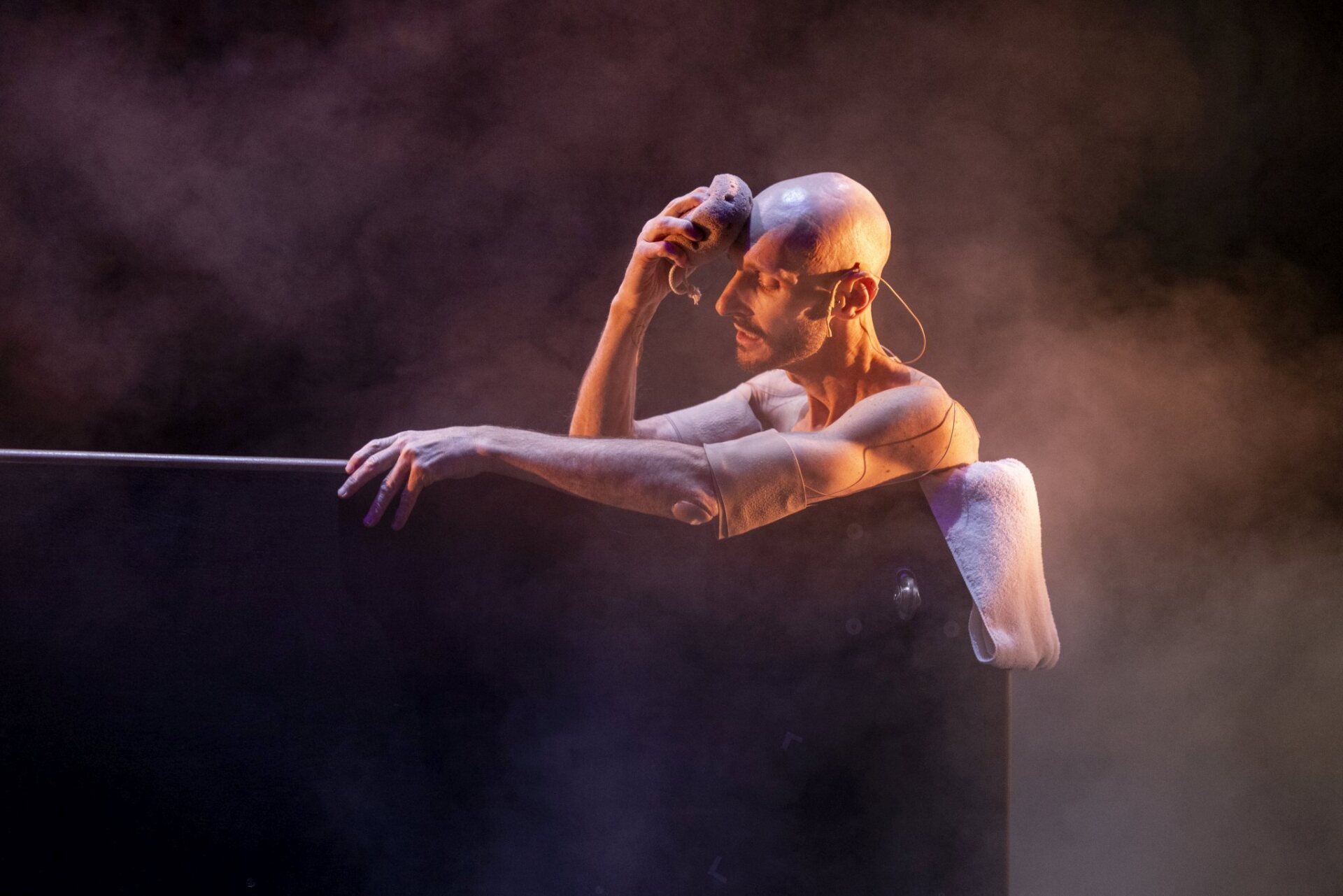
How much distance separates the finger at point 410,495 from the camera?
1240mm

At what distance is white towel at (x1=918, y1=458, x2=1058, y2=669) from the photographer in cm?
145

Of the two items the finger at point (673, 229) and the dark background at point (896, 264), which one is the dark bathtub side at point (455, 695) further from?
the dark background at point (896, 264)

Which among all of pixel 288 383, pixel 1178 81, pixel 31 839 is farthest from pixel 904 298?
pixel 31 839

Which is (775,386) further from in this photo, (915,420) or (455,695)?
(455,695)

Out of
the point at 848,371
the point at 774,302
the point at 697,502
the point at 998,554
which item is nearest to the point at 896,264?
the point at 848,371

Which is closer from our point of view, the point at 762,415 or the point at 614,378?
the point at 614,378

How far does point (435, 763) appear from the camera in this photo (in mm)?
1268

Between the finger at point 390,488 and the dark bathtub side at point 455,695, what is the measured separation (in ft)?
0.09

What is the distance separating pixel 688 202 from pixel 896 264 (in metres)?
0.94

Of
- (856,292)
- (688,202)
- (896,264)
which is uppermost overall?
(896,264)

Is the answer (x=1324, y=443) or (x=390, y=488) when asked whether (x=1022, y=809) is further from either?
(x=390, y=488)

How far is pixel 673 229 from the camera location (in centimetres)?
159

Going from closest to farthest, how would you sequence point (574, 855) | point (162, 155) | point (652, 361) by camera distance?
1. point (574, 855)
2. point (162, 155)
3. point (652, 361)

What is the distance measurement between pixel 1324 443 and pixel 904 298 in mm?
1261
